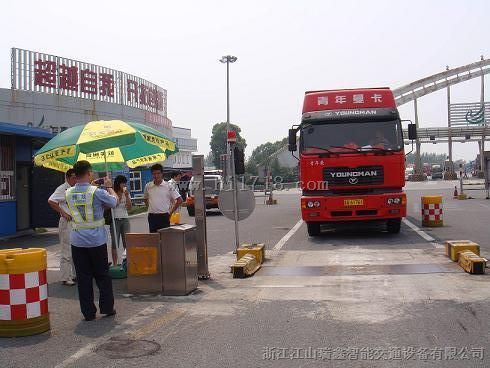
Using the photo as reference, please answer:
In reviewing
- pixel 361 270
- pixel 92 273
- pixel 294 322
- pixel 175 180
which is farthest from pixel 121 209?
pixel 175 180

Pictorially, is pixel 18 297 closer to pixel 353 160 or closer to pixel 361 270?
pixel 361 270

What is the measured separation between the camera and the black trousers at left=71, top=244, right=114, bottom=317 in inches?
262

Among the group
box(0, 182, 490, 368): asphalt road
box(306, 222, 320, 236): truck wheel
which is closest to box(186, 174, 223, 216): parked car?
box(306, 222, 320, 236): truck wheel

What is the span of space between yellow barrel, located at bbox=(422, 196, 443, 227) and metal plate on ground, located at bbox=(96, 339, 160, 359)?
12212 mm

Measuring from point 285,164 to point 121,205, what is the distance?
9089cm

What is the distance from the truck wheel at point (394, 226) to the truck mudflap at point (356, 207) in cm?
72

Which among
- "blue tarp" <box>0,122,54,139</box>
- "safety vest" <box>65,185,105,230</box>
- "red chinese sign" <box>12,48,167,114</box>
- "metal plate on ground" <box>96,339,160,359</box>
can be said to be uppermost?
"red chinese sign" <box>12,48,167,114</box>

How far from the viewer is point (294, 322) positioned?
6.25 metres

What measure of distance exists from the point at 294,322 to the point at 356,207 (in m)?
7.58

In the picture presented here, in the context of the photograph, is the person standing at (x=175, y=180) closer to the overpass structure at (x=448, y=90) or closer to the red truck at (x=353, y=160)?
the red truck at (x=353, y=160)

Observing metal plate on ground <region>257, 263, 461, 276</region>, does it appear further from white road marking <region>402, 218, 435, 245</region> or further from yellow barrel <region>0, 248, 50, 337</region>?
yellow barrel <region>0, 248, 50, 337</region>

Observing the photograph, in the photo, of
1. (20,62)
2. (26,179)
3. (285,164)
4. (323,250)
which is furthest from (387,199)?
(285,164)

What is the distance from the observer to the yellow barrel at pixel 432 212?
52.6 ft

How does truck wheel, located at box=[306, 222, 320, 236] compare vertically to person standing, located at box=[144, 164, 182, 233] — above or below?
below
